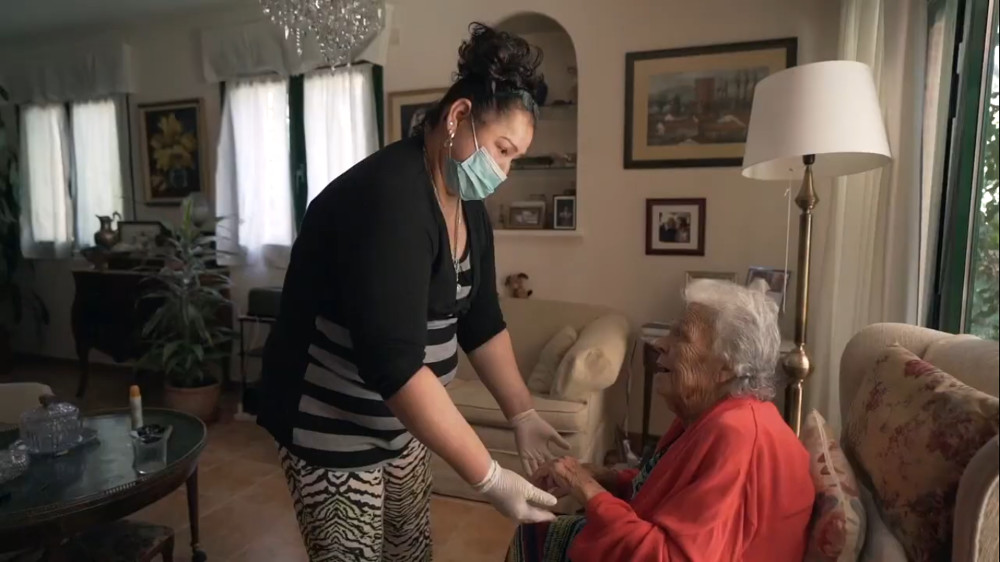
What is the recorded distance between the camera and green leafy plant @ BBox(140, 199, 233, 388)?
3.54m

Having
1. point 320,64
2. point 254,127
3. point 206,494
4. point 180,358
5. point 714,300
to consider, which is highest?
point 320,64

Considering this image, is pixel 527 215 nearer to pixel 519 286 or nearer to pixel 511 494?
pixel 519 286

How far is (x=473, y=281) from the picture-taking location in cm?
129

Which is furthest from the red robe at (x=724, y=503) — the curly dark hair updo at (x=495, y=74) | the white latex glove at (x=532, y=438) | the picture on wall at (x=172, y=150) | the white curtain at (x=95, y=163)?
the white curtain at (x=95, y=163)

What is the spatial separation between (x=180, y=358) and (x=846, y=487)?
3541 millimetres

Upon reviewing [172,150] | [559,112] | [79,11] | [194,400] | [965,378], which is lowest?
[194,400]

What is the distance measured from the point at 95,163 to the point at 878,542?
5.57 m

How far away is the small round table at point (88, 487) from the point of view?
1476 millimetres

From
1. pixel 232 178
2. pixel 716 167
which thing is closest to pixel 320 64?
pixel 232 178

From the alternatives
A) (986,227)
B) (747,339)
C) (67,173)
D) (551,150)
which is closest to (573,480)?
(747,339)

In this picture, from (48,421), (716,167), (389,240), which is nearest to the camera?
(389,240)

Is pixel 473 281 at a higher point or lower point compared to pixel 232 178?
lower

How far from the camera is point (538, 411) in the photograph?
8.20ft

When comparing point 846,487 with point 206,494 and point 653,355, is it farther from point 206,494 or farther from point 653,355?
point 206,494
